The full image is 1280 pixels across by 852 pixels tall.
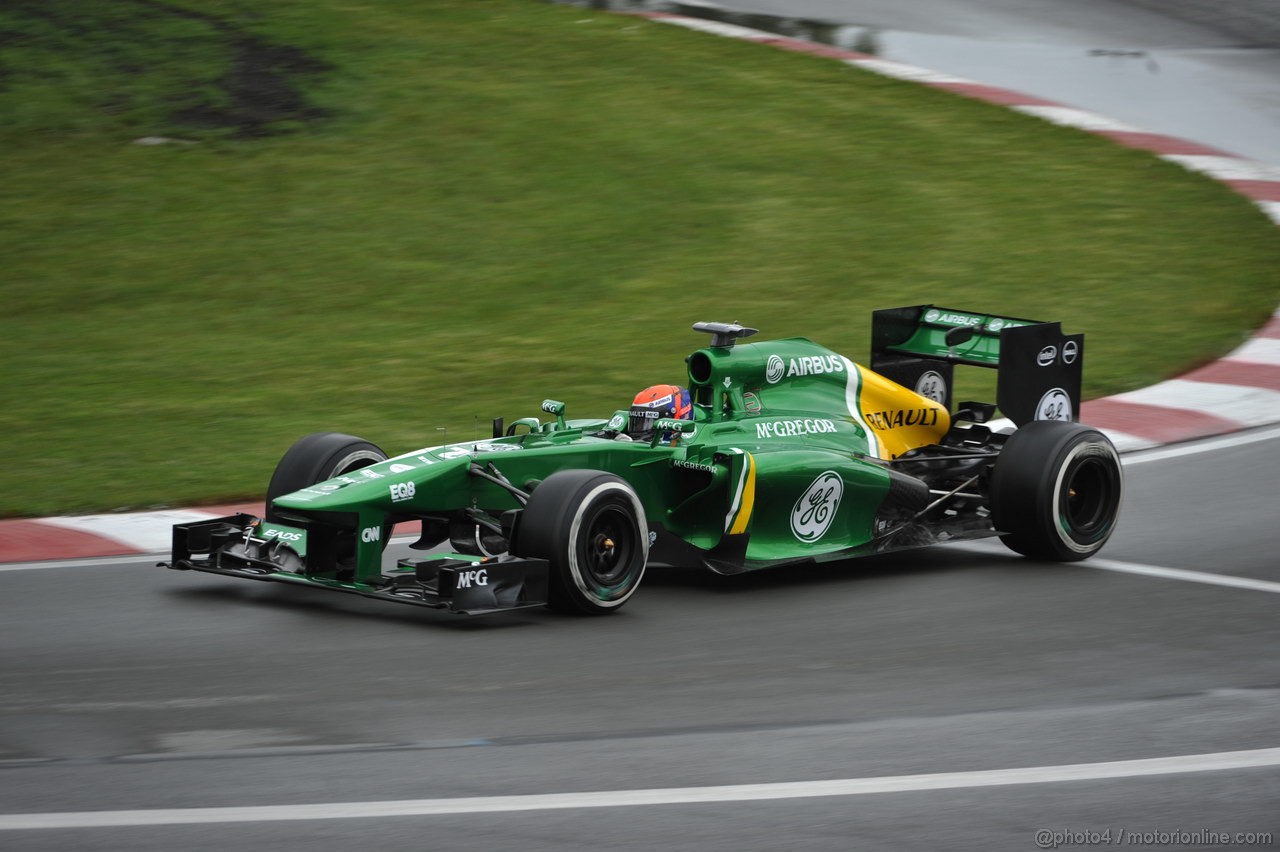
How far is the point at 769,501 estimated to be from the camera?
813cm

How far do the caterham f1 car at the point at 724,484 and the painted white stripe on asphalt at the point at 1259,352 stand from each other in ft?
16.0

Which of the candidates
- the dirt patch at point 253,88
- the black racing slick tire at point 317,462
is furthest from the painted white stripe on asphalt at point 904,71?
the black racing slick tire at point 317,462

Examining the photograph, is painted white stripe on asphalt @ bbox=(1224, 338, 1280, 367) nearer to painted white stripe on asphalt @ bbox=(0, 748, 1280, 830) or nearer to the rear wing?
the rear wing

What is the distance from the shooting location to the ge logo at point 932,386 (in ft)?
32.6

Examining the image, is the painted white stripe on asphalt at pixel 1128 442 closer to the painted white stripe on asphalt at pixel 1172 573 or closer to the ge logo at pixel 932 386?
the ge logo at pixel 932 386

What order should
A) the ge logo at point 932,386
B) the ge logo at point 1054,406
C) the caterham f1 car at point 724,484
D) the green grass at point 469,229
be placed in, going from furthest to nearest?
the green grass at point 469,229, the ge logo at point 932,386, the ge logo at point 1054,406, the caterham f1 car at point 724,484

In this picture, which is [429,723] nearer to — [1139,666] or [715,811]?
[715,811]

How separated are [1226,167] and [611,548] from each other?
14018mm

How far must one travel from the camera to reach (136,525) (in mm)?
9422

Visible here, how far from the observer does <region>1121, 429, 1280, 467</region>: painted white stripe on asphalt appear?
36.9 feet

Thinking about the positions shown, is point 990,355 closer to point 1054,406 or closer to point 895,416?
point 1054,406

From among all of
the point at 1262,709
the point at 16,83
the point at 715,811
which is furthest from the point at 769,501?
the point at 16,83

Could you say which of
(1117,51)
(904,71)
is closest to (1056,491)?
(904,71)

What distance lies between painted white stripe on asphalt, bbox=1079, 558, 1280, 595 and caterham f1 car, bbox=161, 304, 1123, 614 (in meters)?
0.12
